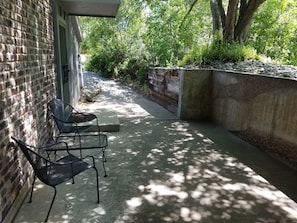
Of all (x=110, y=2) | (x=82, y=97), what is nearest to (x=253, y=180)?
(x=110, y=2)

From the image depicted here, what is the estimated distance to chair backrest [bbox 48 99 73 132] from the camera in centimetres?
405

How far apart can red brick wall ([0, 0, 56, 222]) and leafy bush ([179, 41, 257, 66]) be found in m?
4.46

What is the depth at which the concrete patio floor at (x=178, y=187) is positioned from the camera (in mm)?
2594

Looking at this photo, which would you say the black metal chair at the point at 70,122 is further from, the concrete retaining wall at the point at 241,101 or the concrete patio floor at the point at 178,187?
the concrete retaining wall at the point at 241,101

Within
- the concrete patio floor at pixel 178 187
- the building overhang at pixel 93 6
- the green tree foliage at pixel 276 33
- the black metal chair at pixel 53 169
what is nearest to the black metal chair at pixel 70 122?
the concrete patio floor at pixel 178 187

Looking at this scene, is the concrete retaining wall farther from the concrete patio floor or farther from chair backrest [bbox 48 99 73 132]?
chair backrest [bbox 48 99 73 132]

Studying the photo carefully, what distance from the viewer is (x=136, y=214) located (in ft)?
8.50

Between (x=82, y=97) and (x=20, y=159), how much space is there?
6.39 metres

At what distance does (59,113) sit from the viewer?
438 centimetres

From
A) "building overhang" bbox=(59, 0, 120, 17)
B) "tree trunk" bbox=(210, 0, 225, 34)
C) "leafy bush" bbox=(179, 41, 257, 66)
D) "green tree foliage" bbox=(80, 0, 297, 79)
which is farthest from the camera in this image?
"tree trunk" bbox=(210, 0, 225, 34)

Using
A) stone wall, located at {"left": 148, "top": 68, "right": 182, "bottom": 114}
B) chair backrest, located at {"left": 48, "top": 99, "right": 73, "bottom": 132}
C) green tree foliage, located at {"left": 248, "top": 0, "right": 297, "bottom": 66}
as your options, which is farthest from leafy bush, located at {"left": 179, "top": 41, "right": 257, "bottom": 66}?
green tree foliage, located at {"left": 248, "top": 0, "right": 297, "bottom": 66}

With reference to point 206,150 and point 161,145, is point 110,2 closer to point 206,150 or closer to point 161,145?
point 161,145

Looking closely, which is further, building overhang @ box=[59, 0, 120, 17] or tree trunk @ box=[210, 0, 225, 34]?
tree trunk @ box=[210, 0, 225, 34]

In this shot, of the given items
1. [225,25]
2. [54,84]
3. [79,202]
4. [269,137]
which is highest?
[225,25]
